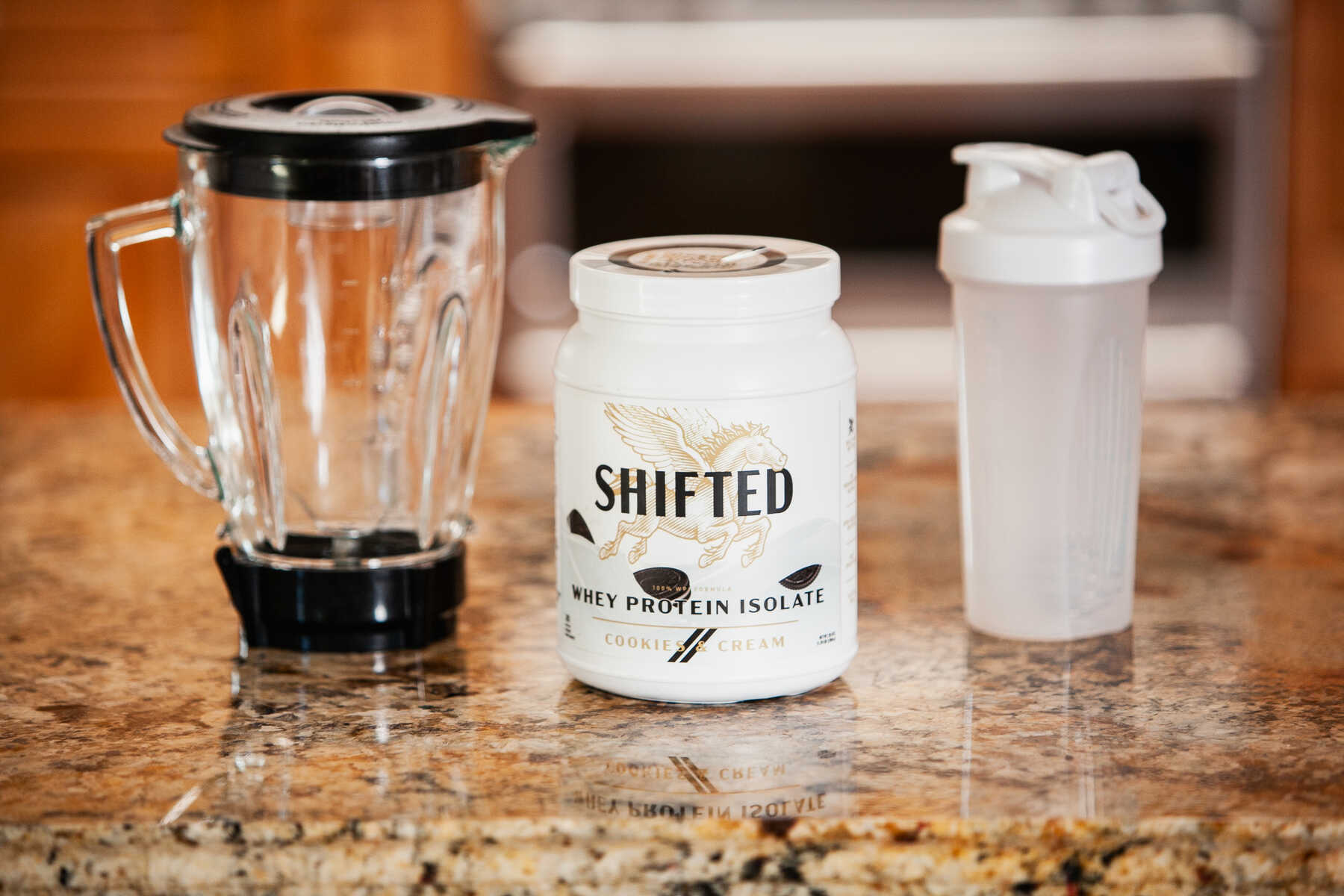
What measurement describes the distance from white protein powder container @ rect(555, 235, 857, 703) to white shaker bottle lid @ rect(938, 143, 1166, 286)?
0.32ft

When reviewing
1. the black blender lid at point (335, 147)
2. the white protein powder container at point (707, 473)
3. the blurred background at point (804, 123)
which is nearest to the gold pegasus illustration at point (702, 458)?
the white protein powder container at point (707, 473)

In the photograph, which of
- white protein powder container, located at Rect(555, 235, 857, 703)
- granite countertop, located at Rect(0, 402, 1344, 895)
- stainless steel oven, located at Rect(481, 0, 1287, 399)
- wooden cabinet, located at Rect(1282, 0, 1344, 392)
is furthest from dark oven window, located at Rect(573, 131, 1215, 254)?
white protein powder container, located at Rect(555, 235, 857, 703)

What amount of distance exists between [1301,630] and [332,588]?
0.46 m

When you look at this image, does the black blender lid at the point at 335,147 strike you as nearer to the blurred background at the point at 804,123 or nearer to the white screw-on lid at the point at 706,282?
the white screw-on lid at the point at 706,282

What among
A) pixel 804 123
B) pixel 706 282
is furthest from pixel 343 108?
pixel 804 123

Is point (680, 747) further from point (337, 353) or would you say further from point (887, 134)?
point (887, 134)

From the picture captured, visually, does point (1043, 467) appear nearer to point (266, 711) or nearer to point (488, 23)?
point (266, 711)

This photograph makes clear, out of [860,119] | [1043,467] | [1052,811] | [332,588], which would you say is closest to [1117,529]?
[1043,467]

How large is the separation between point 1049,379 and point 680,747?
0.25m

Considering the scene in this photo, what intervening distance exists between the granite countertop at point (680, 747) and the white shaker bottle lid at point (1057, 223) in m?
0.18

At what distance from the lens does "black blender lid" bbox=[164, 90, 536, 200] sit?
674mm

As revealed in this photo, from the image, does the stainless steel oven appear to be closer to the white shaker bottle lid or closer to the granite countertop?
the granite countertop

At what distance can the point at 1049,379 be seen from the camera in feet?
2.37

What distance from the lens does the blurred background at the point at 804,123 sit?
7.38 ft
